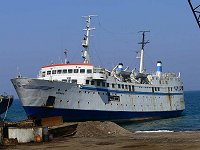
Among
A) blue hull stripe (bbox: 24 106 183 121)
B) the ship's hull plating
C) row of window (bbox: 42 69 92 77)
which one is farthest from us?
row of window (bbox: 42 69 92 77)

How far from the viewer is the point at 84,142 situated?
2736 centimetres

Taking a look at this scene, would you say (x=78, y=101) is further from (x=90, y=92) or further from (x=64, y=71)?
(x=64, y=71)

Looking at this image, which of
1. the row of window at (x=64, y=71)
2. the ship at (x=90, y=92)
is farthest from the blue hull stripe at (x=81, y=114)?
the row of window at (x=64, y=71)

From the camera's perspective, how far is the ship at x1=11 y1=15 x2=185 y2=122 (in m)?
45.3

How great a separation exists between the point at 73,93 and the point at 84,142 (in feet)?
65.7

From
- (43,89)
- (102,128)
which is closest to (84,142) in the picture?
(102,128)

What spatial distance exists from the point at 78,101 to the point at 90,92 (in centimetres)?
212

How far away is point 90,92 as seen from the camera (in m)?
49.1

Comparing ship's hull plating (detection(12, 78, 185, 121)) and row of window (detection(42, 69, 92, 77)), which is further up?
row of window (detection(42, 69, 92, 77))

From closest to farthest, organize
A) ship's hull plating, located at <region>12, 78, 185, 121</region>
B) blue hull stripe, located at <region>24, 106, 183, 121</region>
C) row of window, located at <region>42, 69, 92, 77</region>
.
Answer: ship's hull plating, located at <region>12, 78, 185, 121</region> < blue hull stripe, located at <region>24, 106, 183, 121</region> < row of window, located at <region>42, 69, 92, 77</region>

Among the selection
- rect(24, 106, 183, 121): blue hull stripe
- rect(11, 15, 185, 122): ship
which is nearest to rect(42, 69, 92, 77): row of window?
rect(11, 15, 185, 122): ship

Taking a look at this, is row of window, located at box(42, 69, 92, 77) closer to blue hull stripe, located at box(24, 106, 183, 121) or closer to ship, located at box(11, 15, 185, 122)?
ship, located at box(11, 15, 185, 122)

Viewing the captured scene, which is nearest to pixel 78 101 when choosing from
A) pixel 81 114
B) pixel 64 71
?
pixel 81 114

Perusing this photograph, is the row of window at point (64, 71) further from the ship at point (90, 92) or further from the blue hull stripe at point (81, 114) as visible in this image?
the blue hull stripe at point (81, 114)
